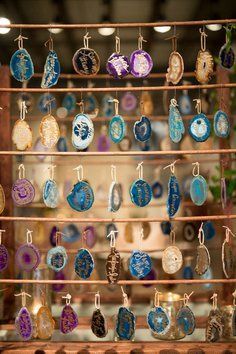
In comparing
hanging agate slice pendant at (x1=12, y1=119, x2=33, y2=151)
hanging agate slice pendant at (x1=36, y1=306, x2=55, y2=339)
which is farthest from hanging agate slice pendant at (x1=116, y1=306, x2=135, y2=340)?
hanging agate slice pendant at (x1=12, y1=119, x2=33, y2=151)

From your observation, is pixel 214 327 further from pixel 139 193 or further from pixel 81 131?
pixel 81 131

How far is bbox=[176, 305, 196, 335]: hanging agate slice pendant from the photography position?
219 centimetres

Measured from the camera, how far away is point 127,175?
480cm

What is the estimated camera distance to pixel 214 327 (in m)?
2.19

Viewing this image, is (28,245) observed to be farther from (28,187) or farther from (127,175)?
(127,175)

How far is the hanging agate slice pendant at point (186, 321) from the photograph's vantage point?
2.19 meters

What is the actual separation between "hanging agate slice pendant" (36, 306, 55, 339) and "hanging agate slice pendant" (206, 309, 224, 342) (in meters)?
0.71

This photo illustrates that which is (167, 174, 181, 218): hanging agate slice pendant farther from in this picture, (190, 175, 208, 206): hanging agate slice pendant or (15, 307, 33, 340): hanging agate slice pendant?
(15, 307, 33, 340): hanging agate slice pendant

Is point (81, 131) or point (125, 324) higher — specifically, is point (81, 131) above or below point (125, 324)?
above

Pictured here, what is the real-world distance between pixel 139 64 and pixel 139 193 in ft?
1.93

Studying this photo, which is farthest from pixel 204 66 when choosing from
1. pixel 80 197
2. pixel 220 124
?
pixel 80 197

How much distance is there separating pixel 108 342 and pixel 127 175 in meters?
2.56

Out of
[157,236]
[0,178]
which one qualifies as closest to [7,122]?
[0,178]

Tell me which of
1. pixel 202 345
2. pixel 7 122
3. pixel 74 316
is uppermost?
pixel 7 122
